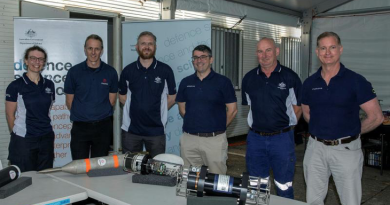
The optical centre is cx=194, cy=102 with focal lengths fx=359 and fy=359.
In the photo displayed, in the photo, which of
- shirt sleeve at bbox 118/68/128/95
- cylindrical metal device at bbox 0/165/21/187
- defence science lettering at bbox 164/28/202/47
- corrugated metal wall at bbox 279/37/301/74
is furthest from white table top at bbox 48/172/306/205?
corrugated metal wall at bbox 279/37/301/74

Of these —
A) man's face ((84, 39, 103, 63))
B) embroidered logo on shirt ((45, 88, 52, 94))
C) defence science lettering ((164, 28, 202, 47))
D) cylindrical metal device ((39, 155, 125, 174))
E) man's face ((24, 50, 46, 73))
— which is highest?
defence science lettering ((164, 28, 202, 47))

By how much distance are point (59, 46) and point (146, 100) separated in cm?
171

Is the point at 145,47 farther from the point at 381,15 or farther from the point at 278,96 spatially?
the point at 381,15

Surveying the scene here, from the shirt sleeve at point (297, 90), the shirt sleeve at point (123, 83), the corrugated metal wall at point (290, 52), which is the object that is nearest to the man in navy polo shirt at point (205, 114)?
the shirt sleeve at point (297, 90)

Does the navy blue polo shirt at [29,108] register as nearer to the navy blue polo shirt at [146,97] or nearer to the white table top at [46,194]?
the navy blue polo shirt at [146,97]

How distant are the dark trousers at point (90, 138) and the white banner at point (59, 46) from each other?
1.21 meters

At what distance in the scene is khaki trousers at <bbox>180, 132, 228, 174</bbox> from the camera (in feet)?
10.9

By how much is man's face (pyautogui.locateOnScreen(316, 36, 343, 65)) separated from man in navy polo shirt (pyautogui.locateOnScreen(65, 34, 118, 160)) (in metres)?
2.04

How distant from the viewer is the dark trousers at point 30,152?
3135 millimetres

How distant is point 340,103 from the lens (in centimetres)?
266

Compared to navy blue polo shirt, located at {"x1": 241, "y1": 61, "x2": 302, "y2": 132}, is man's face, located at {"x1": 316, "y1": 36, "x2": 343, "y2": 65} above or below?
above

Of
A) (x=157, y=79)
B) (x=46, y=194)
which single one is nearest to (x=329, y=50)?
(x=157, y=79)

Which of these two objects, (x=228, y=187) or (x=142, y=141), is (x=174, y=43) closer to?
(x=142, y=141)

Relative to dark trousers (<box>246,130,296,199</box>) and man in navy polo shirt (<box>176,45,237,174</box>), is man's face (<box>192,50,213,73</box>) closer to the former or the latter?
man in navy polo shirt (<box>176,45,237,174</box>)
